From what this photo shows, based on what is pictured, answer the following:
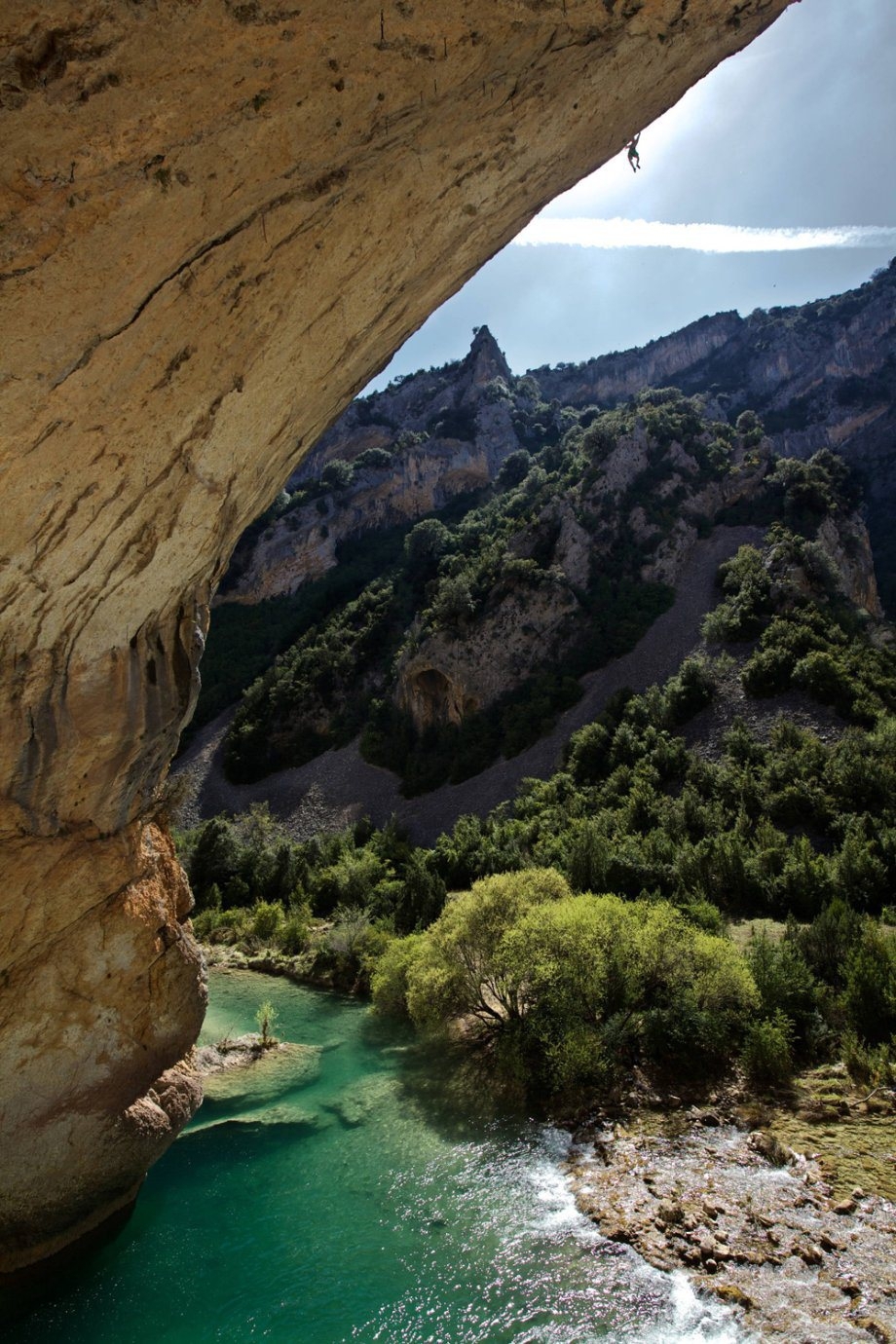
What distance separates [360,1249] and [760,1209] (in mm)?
6274

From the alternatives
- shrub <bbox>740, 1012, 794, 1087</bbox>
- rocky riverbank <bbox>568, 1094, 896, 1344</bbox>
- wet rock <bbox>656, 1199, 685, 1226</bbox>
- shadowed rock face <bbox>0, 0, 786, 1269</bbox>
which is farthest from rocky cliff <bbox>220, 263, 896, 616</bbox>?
shadowed rock face <bbox>0, 0, 786, 1269</bbox>

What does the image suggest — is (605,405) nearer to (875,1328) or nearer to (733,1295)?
(733,1295)

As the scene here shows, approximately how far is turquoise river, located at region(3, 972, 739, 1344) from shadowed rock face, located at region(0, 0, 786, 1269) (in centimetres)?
561

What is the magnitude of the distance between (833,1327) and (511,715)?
33264 mm

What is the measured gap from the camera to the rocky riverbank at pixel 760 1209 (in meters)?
9.30

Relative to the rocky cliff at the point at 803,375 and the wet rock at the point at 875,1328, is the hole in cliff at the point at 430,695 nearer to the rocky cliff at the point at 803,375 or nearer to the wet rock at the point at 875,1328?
the rocky cliff at the point at 803,375

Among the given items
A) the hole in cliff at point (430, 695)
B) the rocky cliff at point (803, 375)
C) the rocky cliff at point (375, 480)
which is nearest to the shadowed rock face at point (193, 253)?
the hole in cliff at point (430, 695)

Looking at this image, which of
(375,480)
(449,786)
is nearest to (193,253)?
(449,786)

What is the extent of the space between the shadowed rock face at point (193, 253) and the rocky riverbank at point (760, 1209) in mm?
10322

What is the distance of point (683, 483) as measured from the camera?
50656mm

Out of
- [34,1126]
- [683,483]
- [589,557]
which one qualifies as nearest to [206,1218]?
[34,1126]

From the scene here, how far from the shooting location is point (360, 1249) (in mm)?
10984

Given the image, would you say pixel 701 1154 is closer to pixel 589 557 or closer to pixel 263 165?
pixel 263 165

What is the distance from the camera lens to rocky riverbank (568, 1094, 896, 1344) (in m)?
9.30
